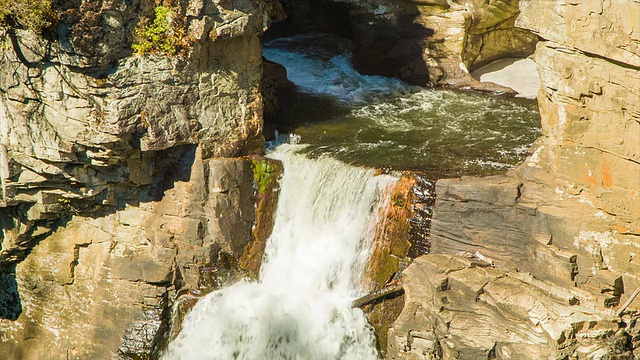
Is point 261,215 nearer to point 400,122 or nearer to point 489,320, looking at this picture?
point 400,122

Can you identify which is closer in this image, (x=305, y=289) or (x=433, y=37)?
(x=305, y=289)

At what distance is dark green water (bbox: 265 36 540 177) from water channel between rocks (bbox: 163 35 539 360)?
1.5 inches

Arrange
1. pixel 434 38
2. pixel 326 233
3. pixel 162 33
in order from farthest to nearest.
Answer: pixel 434 38
pixel 326 233
pixel 162 33

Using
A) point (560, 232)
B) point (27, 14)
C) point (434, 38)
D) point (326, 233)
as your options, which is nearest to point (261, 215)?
point (326, 233)

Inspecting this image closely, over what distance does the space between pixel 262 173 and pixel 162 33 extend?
10.1 feet

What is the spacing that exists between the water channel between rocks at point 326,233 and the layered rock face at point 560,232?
1278 mm

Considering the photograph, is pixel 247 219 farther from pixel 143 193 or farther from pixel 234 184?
pixel 143 193

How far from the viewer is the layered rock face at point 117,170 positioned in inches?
513

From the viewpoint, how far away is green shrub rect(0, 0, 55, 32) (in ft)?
40.4

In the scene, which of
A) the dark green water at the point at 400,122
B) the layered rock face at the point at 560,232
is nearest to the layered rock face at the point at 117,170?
the dark green water at the point at 400,122

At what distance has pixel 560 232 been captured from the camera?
38.3 ft

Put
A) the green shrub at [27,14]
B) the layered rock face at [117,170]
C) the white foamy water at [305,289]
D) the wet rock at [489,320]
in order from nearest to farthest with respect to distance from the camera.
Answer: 1. the wet rock at [489,320]
2. the green shrub at [27,14]
3. the layered rock face at [117,170]
4. the white foamy water at [305,289]

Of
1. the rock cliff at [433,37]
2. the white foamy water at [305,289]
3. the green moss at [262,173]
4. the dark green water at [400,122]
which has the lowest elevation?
the white foamy water at [305,289]

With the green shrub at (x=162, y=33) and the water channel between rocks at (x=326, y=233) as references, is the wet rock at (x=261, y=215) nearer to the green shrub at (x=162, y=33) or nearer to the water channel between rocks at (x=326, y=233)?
the water channel between rocks at (x=326, y=233)
